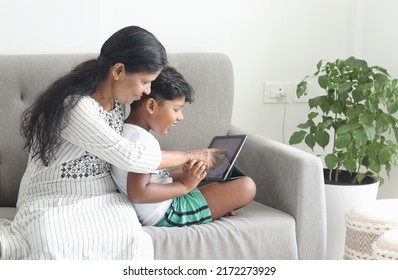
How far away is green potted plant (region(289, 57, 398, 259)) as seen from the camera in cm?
285

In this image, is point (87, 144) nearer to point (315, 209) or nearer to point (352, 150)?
point (315, 209)

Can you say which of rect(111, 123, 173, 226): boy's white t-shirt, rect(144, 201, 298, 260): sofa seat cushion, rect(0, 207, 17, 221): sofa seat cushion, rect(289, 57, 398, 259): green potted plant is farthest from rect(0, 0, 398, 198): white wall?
rect(144, 201, 298, 260): sofa seat cushion

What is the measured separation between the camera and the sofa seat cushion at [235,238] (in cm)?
229

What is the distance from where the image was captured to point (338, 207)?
9.48ft

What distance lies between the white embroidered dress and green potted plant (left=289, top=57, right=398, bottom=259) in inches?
34.9

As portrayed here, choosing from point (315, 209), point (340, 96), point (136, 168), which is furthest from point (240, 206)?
point (340, 96)

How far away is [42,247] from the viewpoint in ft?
6.76

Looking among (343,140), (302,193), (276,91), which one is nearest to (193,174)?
(302,193)

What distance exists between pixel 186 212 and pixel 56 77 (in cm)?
68

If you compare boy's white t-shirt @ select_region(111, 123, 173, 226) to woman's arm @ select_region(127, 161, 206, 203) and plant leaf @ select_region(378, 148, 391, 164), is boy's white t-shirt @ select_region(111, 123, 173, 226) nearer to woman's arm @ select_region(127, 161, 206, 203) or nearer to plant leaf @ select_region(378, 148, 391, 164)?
woman's arm @ select_region(127, 161, 206, 203)

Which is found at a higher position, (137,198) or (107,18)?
(107,18)

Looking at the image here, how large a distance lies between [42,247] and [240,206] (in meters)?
0.71

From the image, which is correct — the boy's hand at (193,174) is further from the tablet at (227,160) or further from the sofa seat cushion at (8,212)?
the sofa seat cushion at (8,212)

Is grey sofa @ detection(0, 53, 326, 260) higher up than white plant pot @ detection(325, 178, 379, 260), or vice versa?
grey sofa @ detection(0, 53, 326, 260)
